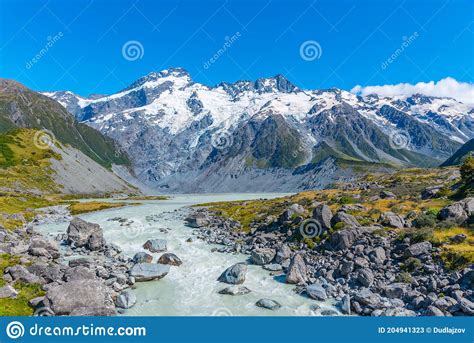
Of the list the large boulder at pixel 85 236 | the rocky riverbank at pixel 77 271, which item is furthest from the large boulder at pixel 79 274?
the large boulder at pixel 85 236

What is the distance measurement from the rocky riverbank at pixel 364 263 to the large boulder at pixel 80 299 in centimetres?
1076

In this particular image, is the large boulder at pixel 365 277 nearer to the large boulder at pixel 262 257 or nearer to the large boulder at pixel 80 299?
the large boulder at pixel 262 257

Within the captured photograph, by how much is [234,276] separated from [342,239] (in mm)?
13988

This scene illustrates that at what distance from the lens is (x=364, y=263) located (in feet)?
127

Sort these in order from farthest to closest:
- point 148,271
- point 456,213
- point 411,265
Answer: point 456,213, point 148,271, point 411,265

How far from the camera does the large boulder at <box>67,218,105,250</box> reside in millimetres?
51000

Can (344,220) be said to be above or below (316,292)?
above

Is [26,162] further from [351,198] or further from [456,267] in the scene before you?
[456,267]

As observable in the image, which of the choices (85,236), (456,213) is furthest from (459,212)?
(85,236)

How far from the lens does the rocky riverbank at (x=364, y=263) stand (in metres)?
30.6

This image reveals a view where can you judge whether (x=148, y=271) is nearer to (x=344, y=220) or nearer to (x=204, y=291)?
(x=204, y=291)

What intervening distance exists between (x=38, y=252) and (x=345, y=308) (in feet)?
105

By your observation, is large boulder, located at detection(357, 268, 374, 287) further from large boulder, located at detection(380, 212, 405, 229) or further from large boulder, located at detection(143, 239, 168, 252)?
large boulder, located at detection(143, 239, 168, 252)

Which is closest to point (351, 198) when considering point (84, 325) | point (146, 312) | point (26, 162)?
point (146, 312)
